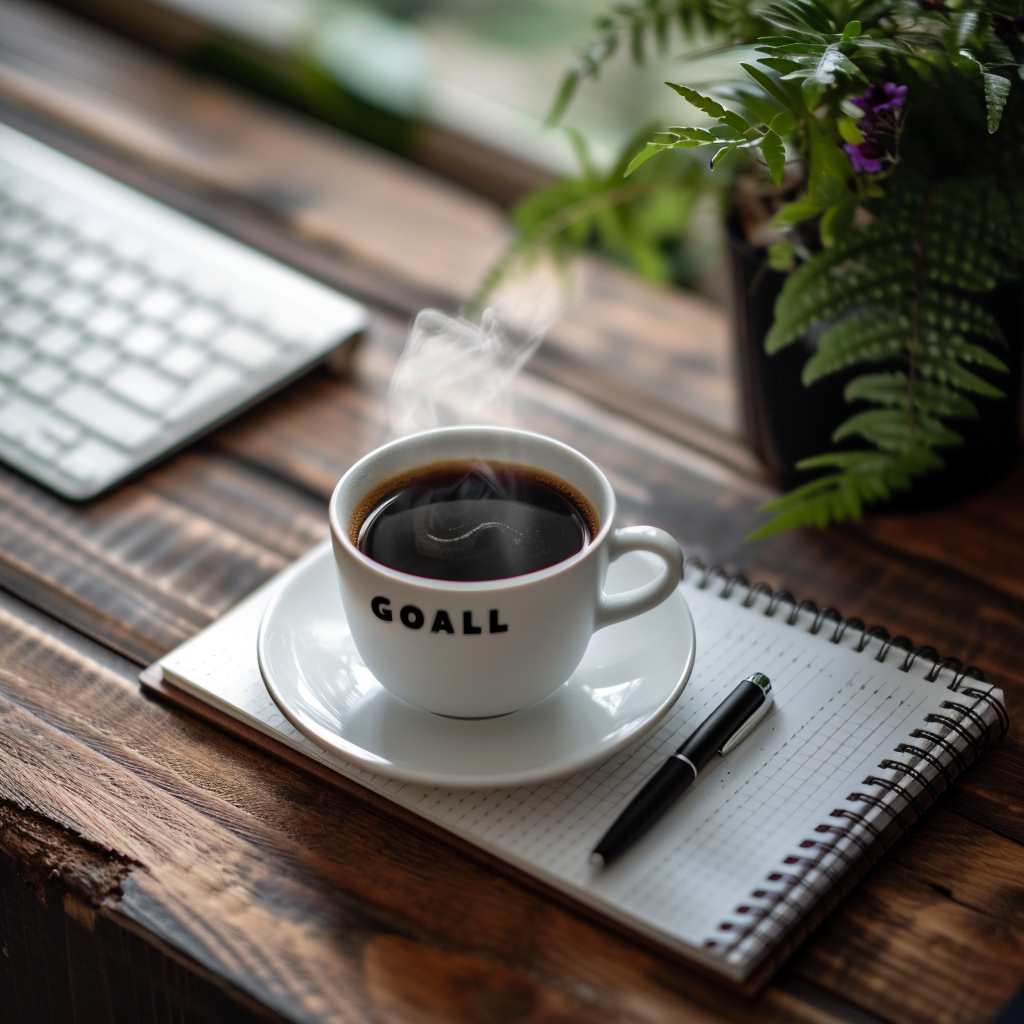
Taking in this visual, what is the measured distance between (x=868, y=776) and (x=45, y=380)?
74 centimetres

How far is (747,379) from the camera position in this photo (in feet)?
2.99

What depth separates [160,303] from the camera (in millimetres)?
1046

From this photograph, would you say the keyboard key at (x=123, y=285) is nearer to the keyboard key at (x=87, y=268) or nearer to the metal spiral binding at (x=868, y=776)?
the keyboard key at (x=87, y=268)

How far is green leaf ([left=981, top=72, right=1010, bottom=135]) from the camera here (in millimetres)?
606

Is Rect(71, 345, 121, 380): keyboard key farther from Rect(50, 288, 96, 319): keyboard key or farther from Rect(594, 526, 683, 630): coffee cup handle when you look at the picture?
Rect(594, 526, 683, 630): coffee cup handle

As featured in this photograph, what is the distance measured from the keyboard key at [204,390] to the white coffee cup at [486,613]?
0.34m

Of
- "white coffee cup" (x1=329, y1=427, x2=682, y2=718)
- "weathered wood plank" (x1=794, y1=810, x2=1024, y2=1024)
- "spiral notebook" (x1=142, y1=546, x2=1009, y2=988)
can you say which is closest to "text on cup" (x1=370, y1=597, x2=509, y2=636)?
"white coffee cup" (x1=329, y1=427, x2=682, y2=718)

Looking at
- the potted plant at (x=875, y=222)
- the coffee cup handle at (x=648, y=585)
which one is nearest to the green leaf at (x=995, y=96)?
the potted plant at (x=875, y=222)

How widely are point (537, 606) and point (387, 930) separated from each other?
187 millimetres

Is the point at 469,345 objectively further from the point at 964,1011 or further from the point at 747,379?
the point at 964,1011

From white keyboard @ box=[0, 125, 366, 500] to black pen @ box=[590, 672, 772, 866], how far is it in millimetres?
519

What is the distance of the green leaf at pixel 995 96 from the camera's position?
0.61 meters

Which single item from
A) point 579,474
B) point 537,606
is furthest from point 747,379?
point 537,606

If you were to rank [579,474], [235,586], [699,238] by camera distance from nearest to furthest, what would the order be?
[579,474] → [235,586] → [699,238]
